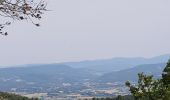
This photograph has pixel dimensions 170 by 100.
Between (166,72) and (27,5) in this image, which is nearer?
(27,5)

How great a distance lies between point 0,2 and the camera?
33.2 ft

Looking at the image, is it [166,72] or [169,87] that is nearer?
[169,87]

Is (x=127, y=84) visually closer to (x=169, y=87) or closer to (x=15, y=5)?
(x=169, y=87)

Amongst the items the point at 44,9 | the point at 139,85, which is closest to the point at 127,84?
the point at 139,85

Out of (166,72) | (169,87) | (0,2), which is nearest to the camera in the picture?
(0,2)

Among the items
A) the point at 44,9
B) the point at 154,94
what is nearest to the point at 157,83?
the point at 154,94

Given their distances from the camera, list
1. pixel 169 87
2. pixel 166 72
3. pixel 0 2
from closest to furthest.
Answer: pixel 0 2 → pixel 169 87 → pixel 166 72

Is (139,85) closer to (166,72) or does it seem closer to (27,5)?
(166,72)

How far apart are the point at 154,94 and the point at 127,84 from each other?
2.11 metres

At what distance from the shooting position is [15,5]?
10258mm

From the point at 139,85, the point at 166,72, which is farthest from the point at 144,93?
the point at 166,72

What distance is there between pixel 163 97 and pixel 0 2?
25423 mm

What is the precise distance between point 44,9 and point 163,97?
25113mm

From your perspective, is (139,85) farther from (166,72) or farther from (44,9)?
(44,9)
